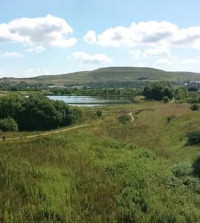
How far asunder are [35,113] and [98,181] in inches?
1772

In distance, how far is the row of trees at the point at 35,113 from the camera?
243ft

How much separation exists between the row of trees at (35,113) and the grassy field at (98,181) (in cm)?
2663

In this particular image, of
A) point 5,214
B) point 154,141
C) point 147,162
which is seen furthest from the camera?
point 154,141

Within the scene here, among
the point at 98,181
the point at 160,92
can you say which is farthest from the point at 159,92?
the point at 98,181

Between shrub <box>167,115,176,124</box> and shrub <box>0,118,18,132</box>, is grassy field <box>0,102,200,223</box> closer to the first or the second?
shrub <box>167,115,176,124</box>

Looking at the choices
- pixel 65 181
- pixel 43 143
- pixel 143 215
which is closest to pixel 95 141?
pixel 43 143

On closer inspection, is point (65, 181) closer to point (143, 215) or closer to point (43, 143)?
point (143, 215)

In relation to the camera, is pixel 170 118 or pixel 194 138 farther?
pixel 170 118

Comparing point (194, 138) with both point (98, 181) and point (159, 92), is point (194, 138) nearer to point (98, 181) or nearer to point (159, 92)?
point (98, 181)

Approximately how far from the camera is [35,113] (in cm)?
7400

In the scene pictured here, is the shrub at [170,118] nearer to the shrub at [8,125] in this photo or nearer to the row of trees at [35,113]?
the row of trees at [35,113]

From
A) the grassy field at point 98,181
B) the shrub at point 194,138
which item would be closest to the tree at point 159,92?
the grassy field at point 98,181

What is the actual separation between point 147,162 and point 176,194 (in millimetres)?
9329

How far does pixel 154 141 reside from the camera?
49.2 metres
